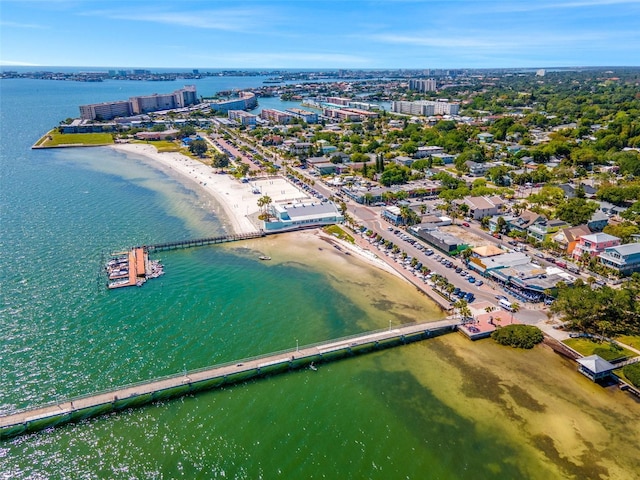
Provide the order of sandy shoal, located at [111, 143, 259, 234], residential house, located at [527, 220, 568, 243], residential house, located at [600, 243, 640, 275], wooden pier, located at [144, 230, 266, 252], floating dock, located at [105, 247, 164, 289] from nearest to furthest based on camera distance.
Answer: residential house, located at [600, 243, 640, 275] < floating dock, located at [105, 247, 164, 289] < wooden pier, located at [144, 230, 266, 252] < residential house, located at [527, 220, 568, 243] < sandy shoal, located at [111, 143, 259, 234]

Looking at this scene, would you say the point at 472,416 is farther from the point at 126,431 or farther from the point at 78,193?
the point at 78,193

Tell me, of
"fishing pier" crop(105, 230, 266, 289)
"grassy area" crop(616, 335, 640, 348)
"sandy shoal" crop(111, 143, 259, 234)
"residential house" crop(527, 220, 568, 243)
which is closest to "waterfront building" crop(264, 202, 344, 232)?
"sandy shoal" crop(111, 143, 259, 234)

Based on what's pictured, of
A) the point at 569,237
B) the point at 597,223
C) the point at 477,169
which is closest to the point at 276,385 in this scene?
the point at 569,237

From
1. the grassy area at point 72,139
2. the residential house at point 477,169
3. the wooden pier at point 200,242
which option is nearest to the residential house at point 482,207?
the residential house at point 477,169

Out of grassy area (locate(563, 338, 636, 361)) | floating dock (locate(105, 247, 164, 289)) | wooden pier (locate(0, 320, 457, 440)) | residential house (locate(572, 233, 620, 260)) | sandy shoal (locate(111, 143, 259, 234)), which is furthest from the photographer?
sandy shoal (locate(111, 143, 259, 234))

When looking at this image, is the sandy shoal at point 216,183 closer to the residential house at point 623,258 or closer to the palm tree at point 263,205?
the palm tree at point 263,205

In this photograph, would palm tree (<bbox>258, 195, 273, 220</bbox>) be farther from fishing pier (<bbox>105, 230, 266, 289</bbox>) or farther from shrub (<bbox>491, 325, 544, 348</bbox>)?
shrub (<bbox>491, 325, 544, 348</bbox>)

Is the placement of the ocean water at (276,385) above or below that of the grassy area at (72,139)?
below
